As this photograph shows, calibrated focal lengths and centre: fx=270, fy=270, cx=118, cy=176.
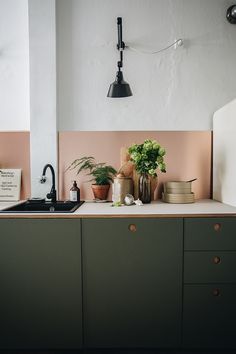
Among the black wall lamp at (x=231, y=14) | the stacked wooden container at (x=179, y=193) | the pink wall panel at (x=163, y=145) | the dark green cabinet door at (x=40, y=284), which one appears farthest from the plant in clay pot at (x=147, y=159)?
the black wall lamp at (x=231, y=14)

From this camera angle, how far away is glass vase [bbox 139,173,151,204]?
7.16 ft

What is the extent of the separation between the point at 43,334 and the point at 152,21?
8.41 feet

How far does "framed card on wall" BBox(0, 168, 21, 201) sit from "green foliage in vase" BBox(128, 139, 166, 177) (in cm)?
104

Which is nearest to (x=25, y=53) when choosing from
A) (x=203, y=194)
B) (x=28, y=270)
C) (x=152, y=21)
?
(x=152, y=21)

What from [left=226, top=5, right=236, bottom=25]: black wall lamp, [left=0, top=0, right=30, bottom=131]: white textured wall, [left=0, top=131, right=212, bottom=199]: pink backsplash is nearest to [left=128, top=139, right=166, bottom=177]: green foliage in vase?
[left=0, top=131, right=212, bottom=199]: pink backsplash

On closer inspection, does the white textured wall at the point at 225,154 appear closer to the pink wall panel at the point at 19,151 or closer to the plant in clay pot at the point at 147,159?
the plant in clay pot at the point at 147,159

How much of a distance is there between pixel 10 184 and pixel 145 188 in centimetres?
118

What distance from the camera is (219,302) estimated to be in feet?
5.75

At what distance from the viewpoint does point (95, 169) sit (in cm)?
238

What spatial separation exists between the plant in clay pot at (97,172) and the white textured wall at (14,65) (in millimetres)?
584

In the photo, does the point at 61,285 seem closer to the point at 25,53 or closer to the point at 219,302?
the point at 219,302

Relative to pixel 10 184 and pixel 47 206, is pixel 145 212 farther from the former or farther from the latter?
pixel 10 184

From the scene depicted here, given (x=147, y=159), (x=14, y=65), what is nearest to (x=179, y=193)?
(x=147, y=159)

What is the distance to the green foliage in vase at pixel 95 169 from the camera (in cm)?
231
